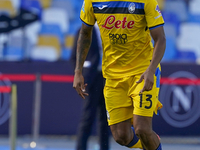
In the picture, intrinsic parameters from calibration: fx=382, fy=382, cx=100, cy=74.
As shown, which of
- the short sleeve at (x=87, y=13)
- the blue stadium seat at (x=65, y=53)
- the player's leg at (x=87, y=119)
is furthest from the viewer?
the blue stadium seat at (x=65, y=53)

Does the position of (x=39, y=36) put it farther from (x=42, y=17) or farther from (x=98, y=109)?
(x=98, y=109)

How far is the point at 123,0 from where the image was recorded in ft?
12.6

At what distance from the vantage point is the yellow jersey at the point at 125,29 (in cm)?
379

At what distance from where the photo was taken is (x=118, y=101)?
416 cm

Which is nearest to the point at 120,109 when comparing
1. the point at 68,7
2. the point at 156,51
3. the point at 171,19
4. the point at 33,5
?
the point at 156,51

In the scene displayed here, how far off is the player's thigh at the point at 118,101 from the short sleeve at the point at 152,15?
707mm

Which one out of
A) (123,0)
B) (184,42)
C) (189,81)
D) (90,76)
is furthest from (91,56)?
(184,42)

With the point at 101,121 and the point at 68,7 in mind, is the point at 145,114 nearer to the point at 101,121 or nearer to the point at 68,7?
the point at 101,121

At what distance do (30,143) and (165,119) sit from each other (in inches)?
102

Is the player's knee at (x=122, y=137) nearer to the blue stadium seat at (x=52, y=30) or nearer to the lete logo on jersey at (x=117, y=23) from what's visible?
the lete logo on jersey at (x=117, y=23)

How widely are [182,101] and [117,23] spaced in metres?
3.92

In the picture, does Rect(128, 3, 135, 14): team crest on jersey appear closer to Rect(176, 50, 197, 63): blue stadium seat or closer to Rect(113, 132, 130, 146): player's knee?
Rect(113, 132, 130, 146): player's knee

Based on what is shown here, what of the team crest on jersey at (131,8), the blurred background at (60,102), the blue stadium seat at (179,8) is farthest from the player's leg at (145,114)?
the blue stadium seat at (179,8)

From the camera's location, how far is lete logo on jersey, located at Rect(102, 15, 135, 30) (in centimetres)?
388
